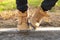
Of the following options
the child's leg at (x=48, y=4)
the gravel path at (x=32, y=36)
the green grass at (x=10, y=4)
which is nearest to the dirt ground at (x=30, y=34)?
the gravel path at (x=32, y=36)

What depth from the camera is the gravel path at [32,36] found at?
2.98 metres

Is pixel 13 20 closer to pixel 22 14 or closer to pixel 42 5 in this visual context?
pixel 22 14

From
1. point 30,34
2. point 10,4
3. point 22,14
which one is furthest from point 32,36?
point 10,4

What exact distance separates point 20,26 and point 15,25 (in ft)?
0.92

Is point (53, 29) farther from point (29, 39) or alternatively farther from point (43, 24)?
point (29, 39)

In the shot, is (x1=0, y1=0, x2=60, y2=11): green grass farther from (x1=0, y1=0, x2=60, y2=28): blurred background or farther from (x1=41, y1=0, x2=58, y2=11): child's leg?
(x1=41, y1=0, x2=58, y2=11): child's leg

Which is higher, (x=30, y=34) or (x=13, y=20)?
(x=13, y=20)

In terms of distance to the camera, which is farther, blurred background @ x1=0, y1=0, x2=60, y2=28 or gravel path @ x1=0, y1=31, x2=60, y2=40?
blurred background @ x1=0, y1=0, x2=60, y2=28

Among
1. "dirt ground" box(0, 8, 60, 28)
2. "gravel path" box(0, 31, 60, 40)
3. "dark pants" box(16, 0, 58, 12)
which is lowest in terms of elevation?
"gravel path" box(0, 31, 60, 40)

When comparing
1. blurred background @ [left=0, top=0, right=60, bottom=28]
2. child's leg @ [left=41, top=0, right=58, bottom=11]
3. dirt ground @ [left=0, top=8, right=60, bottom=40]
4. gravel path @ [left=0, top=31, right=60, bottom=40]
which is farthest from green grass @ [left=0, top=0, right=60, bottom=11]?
child's leg @ [left=41, top=0, right=58, bottom=11]

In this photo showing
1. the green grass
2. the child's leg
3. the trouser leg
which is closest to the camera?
the child's leg

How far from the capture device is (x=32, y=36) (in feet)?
9.96

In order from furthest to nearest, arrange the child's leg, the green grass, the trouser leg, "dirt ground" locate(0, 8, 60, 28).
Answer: the green grass → "dirt ground" locate(0, 8, 60, 28) → the trouser leg → the child's leg

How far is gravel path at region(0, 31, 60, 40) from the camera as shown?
117 inches
